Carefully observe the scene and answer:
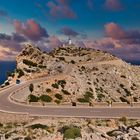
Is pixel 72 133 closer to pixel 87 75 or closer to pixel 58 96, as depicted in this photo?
pixel 58 96

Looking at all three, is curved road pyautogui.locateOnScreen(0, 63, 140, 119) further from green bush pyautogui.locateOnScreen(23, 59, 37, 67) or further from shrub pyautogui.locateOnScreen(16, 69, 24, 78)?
green bush pyautogui.locateOnScreen(23, 59, 37, 67)

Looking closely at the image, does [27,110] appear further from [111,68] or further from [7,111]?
[111,68]

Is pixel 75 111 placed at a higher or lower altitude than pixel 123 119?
higher

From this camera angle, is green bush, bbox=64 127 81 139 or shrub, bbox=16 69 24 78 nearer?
green bush, bbox=64 127 81 139

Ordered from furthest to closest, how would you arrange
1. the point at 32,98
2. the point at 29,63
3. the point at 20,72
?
the point at 29,63, the point at 20,72, the point at 32,98

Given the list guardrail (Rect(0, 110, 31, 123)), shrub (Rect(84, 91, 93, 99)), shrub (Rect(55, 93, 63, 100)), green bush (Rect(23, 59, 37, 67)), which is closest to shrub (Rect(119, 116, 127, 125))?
guardrail (Rect(0, 110, 31, 123))

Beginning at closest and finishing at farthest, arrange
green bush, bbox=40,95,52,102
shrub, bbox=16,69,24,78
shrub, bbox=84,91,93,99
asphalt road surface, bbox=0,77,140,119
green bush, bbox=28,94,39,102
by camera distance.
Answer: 1. asphalt road surface, bbox=0,77,140,119
2. green bush, bbox=28,94,39,102
3. green bush, bbox=40,95,52,102
4. shrub, bbox=84,91,93,99
5. shrub, bbox=16,69,24,78

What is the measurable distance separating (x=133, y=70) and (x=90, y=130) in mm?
104439

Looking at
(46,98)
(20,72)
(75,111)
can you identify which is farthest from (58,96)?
(75,111)

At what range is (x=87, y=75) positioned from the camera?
10800cm

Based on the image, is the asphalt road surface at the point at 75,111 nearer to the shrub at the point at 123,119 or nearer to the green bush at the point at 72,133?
the shrub at the point at 123,119

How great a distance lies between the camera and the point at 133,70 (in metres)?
139

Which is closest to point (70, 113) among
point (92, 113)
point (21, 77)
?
point (92, 113)

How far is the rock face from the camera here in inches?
3494
